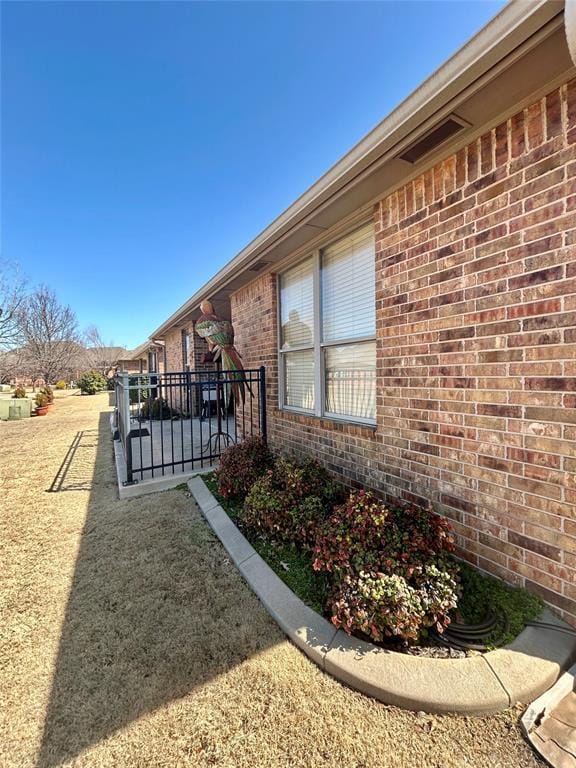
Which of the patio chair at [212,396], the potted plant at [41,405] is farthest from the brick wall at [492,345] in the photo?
the potted plant at [41,405]

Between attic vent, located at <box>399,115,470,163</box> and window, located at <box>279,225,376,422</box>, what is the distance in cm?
78

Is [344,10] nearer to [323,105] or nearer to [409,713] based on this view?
[323,105]

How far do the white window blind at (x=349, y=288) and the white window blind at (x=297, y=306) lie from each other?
0.90ft

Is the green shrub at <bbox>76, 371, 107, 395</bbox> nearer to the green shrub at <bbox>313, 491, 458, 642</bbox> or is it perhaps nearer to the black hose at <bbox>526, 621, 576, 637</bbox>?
the green shrub at <bbox>313, 491, 458, 642</bbox>

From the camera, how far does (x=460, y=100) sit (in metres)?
1.74

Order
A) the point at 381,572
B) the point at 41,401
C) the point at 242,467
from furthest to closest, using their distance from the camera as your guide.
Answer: the point at 41,401 < the point at 242,467 < the point at 381,572

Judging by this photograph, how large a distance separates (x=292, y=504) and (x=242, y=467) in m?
1.11

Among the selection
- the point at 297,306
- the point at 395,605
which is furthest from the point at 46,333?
the point at 395,605

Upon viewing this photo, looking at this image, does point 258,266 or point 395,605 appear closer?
point 395,605

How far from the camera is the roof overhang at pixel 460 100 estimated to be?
1.42m

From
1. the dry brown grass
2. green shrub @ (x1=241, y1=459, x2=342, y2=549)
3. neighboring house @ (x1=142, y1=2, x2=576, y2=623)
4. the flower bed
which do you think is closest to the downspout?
neighboring house @ (x1=142, y1=2, x2=576, y2=623)

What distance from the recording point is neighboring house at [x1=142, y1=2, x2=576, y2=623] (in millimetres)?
1654

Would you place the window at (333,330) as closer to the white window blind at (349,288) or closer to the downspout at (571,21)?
the white window blind at (349,288)

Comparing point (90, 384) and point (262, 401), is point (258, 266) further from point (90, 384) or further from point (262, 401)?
point (90, 384)
